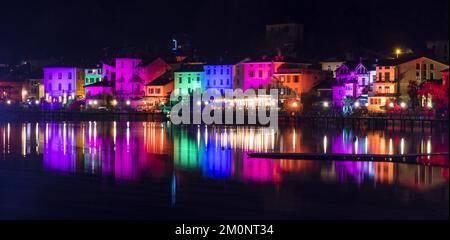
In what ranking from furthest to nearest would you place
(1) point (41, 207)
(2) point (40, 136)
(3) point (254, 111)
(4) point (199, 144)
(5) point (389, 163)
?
(3) point (254, 111), (2) point (40, 136), (4) point (199, 144), (5) point (389, 163), (1) point (41, 207)

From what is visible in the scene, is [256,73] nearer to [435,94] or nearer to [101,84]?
[101,84]

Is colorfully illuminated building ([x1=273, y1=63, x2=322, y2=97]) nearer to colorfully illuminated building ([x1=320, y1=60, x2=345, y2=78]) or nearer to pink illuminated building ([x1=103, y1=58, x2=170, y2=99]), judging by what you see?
colorfully illuminated building ([x1=320, y1=60, x2=345, y2=78])

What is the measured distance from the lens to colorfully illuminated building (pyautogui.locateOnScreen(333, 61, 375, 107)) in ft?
221

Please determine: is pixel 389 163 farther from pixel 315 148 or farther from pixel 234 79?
pixel 234 79

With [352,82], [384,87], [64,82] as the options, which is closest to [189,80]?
[352,82]

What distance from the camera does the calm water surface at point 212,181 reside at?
2281 cm

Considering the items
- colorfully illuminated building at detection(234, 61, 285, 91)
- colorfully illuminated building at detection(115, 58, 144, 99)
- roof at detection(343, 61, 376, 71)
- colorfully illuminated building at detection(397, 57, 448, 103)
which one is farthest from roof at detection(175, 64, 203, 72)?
colorfully illuminated building at detection(397, 57, 448, 103)

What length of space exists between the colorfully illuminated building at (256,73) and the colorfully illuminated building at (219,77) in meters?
1.05

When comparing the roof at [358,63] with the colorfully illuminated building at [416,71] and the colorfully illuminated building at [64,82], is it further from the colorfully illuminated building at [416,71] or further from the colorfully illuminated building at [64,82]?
the colorfully illuminated building at [64,82]

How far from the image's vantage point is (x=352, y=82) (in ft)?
225

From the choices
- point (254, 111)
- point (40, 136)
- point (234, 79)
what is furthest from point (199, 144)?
point (234, 79)

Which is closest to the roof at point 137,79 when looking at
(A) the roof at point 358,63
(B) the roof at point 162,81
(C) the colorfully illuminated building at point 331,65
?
(B) the roof at point 162,81

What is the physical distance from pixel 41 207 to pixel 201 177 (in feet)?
24.4
